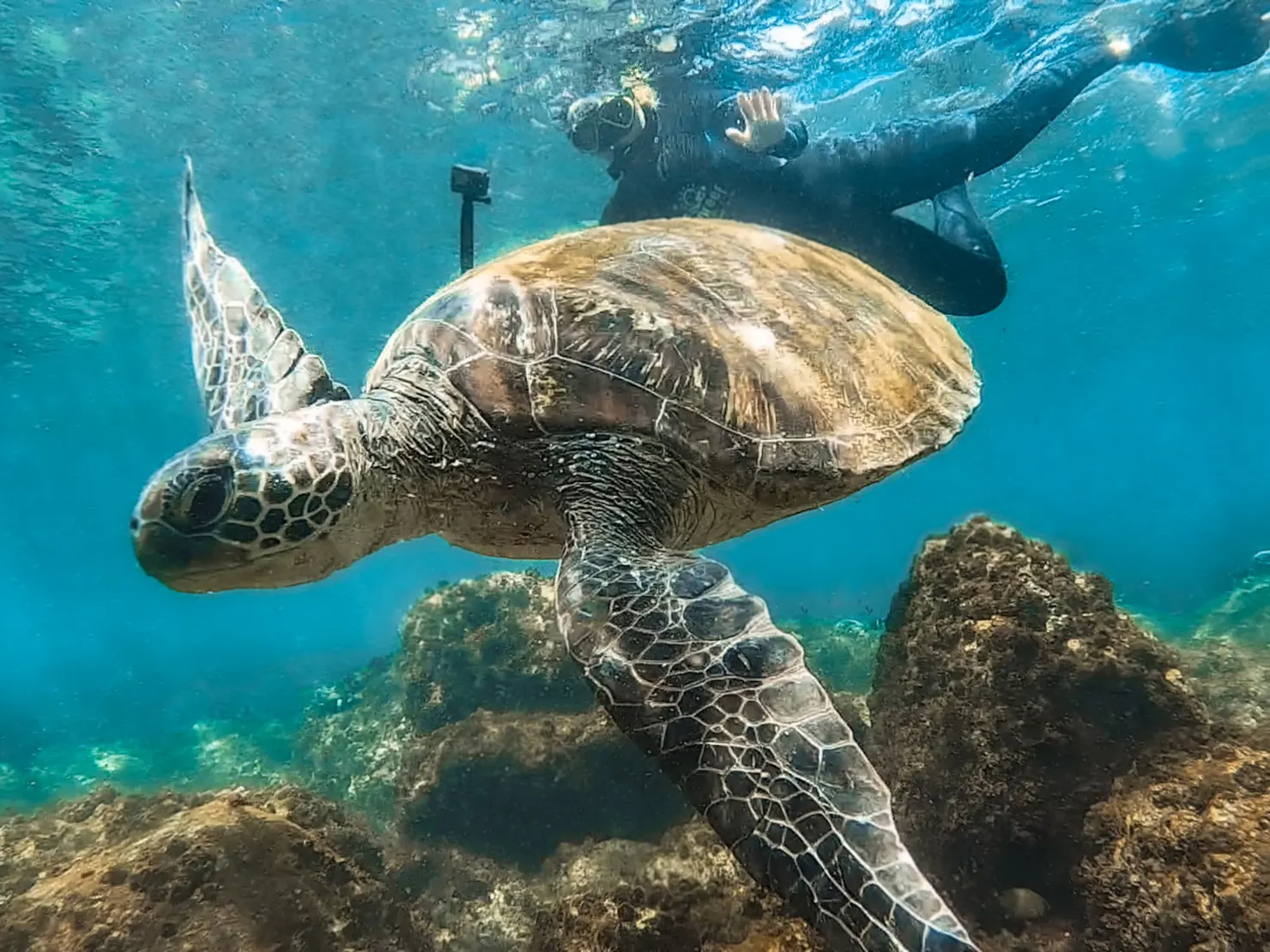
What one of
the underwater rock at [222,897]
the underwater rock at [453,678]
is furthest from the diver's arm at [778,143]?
the underwater rock at [222,897]

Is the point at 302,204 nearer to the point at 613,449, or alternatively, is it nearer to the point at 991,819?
the point at 613,449

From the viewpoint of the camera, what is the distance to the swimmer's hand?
7859 millimetres

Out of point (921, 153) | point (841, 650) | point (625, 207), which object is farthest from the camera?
point (841, 650)

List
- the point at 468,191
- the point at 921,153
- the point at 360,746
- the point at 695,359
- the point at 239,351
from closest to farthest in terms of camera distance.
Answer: the point at 695,359, the point at 239,351, the point at 468,191, the point at 921,153, the point at 360,746

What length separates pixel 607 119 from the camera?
909cm

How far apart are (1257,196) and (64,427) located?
41.3m

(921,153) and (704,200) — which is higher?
(921,153)

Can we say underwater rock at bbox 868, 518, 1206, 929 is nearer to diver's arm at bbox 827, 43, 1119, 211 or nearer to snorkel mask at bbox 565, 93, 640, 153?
diver's arm at bbox 827, 43, 1119, 211

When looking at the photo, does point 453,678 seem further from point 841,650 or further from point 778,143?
point 841,650

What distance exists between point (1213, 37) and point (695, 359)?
37.7 ft

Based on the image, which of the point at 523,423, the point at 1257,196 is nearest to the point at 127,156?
the point at 523,423

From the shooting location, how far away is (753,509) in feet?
10.7

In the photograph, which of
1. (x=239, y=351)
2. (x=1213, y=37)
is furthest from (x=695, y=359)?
(x=1213, y=37)

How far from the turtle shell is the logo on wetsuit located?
5.11 metres
